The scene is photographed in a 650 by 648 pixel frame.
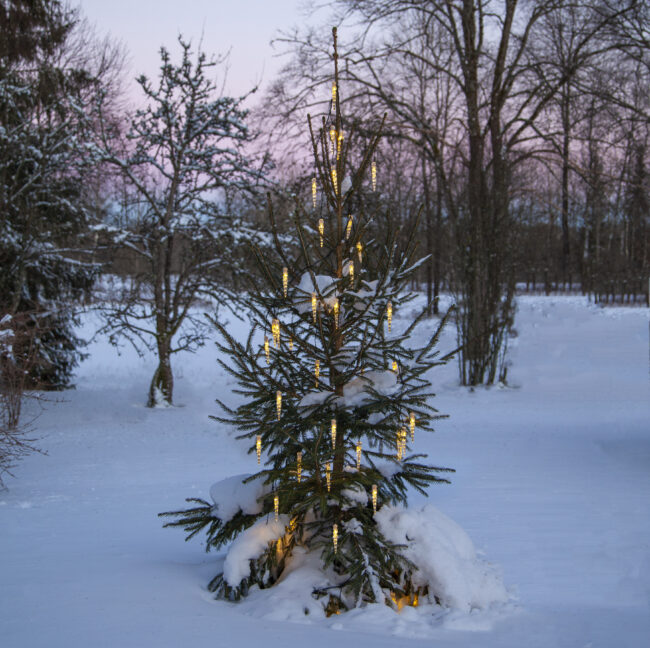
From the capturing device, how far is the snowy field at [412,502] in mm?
3920

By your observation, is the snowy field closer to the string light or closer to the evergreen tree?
the string light

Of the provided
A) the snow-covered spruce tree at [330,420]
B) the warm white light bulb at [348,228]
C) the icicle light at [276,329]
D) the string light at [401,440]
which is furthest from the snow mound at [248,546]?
the warm white light bulb at [348,228]

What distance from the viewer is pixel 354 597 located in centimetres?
432

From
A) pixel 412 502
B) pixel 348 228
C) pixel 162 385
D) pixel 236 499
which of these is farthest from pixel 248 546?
pixel 162 385

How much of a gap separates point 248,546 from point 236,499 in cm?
39

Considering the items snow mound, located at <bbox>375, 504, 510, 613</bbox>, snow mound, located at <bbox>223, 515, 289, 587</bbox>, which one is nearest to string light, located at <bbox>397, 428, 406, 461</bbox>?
snow mound, located at <bbox>375, 504, 510, 613</bbox>

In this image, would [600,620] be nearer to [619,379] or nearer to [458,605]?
[458,605]

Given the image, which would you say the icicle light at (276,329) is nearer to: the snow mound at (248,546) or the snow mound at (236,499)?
the snow mound at (236,499)

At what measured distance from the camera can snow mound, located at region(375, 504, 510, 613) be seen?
170 inches

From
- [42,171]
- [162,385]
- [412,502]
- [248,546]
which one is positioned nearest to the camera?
[248,546]

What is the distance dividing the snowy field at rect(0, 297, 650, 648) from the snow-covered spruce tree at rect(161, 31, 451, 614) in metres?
0.34

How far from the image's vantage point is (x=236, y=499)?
479 cm

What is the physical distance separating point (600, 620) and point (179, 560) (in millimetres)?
3109

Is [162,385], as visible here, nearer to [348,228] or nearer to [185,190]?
[185,190]
